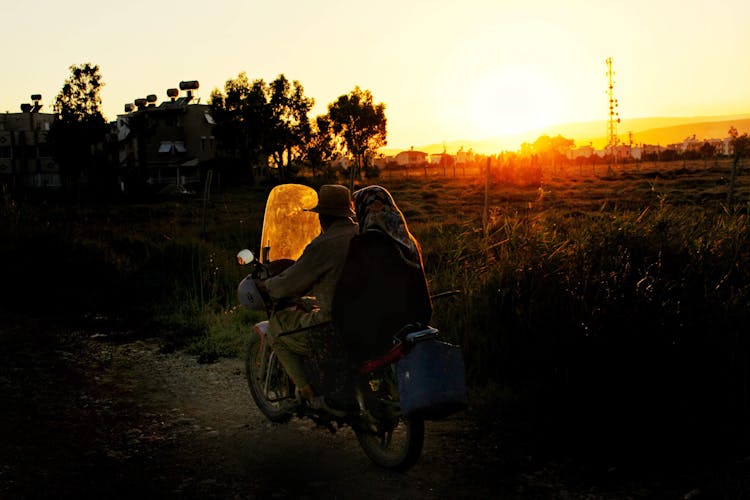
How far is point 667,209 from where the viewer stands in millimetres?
9812

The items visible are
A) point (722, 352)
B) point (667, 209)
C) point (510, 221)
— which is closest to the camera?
point (722, 352)

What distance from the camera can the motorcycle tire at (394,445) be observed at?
5.12 metres

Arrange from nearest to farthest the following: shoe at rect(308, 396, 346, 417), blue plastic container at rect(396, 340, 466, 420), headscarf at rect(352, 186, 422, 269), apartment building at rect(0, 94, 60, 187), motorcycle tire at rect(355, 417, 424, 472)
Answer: blue plastic container at rect(396, 340, 466, 420), headscarf at rect(352, 186, 422, 269), motorcycle tire at rect(355, 417, 424, 472), shoe at rect(308, 396, 346, 417), apartment building at rect(0, 94, 60, 187)

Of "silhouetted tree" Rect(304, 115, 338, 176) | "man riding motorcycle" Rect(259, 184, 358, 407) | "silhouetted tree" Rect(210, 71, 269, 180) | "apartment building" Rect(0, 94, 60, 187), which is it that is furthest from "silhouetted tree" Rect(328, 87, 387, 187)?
"man riding motorcycle" Rect(259, 184, 358, 407)

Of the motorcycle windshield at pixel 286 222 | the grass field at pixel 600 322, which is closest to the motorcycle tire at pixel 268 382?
the motorcycle windshield at pixel 286 222

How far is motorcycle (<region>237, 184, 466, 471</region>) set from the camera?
188 inches

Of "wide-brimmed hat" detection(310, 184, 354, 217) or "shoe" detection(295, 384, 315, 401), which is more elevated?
"wide-brimmed hat" detection(310, 184, 354, 217)

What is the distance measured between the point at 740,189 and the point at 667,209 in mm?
29356

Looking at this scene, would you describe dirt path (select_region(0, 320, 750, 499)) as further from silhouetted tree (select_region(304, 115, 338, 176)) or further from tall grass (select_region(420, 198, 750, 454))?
silhouetted tree (select_region(304, 115, 338, 176))

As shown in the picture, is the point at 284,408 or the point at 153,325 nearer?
the point at 284,408

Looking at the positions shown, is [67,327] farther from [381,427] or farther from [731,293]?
[731,293]

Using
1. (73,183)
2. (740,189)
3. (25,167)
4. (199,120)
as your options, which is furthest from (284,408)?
(25,167)

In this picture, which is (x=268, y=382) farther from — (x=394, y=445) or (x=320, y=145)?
(x=320, y=145)

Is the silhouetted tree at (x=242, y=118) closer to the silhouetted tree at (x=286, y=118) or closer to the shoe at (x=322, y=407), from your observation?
the silhouetted tree at (x=286, y=118)
